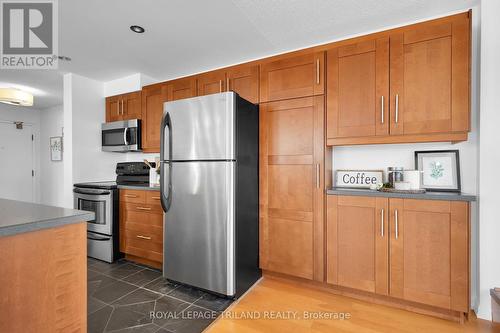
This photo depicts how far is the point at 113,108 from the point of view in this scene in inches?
140

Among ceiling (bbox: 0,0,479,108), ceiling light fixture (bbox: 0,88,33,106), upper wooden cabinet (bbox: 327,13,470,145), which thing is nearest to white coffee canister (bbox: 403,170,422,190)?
upper wooden cabinet (bbox: 327,13,470,145)

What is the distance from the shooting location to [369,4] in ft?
6.06

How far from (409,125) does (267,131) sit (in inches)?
47.6

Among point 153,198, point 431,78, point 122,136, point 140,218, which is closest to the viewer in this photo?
point 431,78

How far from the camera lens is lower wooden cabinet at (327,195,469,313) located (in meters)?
1.76

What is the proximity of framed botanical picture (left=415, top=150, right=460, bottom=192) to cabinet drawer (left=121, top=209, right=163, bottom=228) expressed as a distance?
103 inches

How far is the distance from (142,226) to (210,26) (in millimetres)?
2222

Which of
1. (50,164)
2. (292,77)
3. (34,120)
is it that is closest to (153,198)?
(292,77)

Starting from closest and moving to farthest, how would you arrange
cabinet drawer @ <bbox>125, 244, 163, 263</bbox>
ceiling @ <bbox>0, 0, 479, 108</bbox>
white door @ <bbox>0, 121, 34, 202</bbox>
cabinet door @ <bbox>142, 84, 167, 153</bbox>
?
ceiling @ <bbox>0, 0, 479, 108</bbox>
cabinet drawer @ <bbox>125, 244, 163, 263</bbox>
cabinet door @ <bbox>142, 84, 167, 153</bbox>
white door @ <bbox>0, 121, 34, 202</bbox>

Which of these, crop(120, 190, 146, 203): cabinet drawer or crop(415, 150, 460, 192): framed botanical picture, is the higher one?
crop(415, 150, 460, 192): framed botanical picture

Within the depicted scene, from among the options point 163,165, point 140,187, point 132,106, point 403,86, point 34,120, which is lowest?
point 140,187

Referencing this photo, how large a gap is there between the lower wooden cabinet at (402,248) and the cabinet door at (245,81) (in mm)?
1300

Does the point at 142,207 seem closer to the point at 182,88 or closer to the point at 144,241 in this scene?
the point at 144,241

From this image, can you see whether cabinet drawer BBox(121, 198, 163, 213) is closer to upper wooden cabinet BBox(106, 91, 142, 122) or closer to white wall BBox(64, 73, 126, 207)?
white wall BBox(64, 73, 126, 207)
